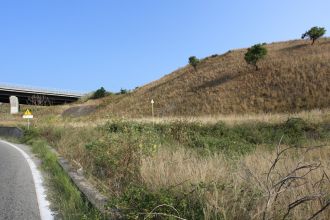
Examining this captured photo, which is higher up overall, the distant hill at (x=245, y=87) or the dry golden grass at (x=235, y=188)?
the distant hill at (x=245, y=87)

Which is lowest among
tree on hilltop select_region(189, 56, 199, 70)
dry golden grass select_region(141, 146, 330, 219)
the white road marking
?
the white road marking

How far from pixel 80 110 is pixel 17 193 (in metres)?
76.4

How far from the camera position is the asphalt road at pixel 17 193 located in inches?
254

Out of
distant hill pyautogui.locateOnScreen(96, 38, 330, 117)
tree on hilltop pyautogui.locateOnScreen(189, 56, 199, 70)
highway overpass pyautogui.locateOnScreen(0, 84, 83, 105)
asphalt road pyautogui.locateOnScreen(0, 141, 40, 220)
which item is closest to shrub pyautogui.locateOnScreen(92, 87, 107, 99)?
highway overpass pyautogui.locateOnScreen(0, 84, 83, 105)

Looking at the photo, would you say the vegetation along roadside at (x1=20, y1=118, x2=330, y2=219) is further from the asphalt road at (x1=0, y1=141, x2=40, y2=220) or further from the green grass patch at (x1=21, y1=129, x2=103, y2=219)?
the asphalt road at (x1=0, y1=141, x2=40, y2=220)

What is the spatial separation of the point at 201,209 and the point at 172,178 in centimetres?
147

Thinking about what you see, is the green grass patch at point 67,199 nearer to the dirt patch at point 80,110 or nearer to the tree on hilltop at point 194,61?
the tree on hilltop at point 194,61

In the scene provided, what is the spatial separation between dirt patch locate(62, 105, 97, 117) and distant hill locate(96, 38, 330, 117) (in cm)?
355

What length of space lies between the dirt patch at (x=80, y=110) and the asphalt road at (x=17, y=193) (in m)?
68.8

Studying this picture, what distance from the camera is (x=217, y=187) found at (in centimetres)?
523

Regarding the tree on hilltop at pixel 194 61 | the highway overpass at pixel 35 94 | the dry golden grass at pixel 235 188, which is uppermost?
the tree on hilltop at pixel 194 61

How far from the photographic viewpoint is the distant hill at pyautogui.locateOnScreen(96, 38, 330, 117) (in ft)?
159

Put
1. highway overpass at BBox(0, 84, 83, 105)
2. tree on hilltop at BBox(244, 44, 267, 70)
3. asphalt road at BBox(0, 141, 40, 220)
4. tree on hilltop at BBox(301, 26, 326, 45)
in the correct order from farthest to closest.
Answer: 1. highway overpass at BBox(0, 84, 83, 105)
2. tree on hilltop at BBox(301, 26, 326, 45)
3. tree on hilltop at BBox(244, 44, 267, 70)
4. asphalt road at BBox(0, 141, 40, 220)

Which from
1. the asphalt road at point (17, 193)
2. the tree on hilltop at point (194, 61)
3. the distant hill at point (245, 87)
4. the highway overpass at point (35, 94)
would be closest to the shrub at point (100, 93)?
the highway overpass at point (35, 94)
